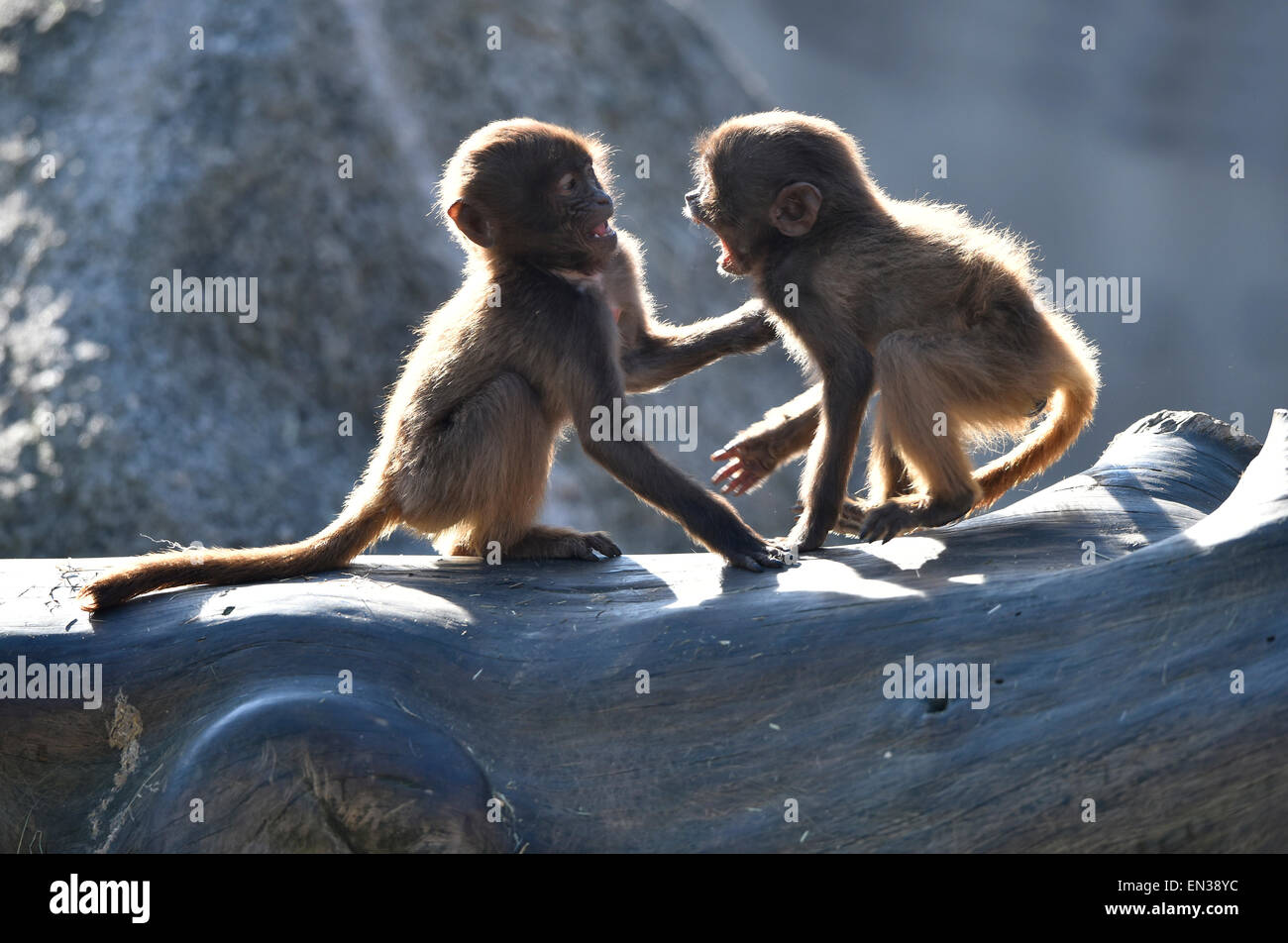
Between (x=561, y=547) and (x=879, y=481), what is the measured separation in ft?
4.73

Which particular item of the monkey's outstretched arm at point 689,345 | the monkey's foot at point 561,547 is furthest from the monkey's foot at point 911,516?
the monkey's outstretched arm at point 689,345

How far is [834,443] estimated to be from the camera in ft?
16.9

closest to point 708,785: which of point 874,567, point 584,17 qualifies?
point 874,567

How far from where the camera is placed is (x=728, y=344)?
19.9ft

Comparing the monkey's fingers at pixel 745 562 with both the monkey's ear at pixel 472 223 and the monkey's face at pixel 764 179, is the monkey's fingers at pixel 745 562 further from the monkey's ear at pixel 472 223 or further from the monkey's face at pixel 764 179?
the monkey's ear at pixel 472 223

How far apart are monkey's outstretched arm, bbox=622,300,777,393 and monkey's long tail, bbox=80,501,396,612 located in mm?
1468

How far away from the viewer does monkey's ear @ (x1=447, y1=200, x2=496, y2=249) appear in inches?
218

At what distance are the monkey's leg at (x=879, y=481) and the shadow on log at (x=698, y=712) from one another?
678 millimetres

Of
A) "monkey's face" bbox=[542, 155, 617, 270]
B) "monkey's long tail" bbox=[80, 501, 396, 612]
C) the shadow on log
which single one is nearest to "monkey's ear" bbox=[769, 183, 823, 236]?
"monkey's face" bbox=[542, 155, 617, 270]

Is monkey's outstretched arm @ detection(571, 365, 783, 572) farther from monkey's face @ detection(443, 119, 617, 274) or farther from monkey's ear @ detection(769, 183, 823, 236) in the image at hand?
monkey's ear @ detection(769, 183, 823, 236)

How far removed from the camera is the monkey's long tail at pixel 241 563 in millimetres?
4688

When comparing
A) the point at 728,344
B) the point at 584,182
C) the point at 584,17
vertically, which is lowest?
the point at 728,344
